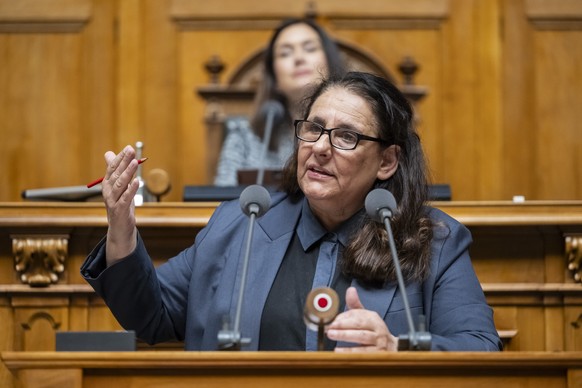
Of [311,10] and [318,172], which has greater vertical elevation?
[311,10]

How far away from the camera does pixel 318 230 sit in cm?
268

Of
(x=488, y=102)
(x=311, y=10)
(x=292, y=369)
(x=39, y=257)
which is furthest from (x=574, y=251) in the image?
(x=311, y=10)

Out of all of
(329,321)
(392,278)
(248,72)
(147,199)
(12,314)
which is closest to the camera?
(329,321)

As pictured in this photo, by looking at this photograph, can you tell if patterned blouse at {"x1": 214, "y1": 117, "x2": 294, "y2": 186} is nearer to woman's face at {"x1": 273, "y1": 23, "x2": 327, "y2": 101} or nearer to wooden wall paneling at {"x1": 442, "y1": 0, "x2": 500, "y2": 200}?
woman's face at {"x1": 273, "y1": 23, "x2": 327, "y2": 101}

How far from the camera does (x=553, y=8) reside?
4.92 meters

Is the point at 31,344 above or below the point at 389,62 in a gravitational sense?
below

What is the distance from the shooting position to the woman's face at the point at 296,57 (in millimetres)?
4324

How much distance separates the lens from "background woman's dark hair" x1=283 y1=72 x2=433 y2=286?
8.34ft

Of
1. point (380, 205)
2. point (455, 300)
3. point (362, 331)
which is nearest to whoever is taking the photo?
point (362, 331)

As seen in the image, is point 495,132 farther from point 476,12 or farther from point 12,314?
point 12,314

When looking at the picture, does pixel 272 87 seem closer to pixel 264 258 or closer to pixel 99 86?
pixel 99 86

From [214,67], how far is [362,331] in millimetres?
2645

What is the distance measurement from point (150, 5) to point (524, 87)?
69.5 inches

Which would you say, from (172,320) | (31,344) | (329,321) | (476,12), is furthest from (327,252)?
(476,12)
